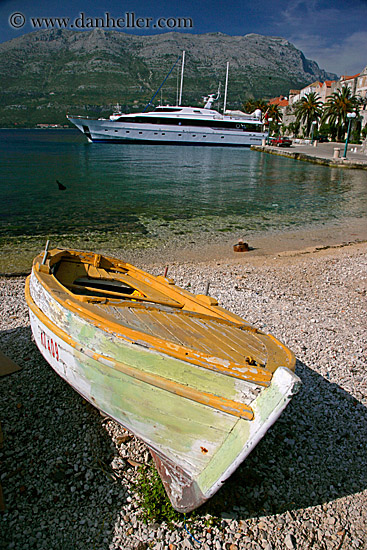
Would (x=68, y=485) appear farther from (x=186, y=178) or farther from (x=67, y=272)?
(x=186, y=178)

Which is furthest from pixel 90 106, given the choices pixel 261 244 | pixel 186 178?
pixel 261 244

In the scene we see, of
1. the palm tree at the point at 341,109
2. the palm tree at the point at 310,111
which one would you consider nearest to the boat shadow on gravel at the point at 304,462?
the palm tree at the point at 341,109

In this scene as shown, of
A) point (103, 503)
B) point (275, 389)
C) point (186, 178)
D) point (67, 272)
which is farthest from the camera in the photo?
point (186, 178)

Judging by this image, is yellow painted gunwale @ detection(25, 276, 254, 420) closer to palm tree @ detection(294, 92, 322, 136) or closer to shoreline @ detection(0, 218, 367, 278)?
shoreline @ detection(0, 218, 367, 278)

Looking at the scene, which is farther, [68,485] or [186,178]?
[186,178]

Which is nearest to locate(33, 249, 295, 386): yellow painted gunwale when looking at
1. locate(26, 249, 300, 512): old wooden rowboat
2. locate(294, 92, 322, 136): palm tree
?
locate(26, 249, 300, 512): old wooden rowboat

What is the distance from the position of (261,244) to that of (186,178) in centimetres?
2019

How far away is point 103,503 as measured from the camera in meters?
3.47

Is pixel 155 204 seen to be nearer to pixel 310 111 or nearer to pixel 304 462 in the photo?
pixel 304 462

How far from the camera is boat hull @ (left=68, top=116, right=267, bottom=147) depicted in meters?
71.1

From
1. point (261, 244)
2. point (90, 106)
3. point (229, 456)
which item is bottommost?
point (261, 244)

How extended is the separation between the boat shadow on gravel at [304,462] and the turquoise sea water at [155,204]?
896cm

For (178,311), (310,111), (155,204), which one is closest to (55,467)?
(178,311)

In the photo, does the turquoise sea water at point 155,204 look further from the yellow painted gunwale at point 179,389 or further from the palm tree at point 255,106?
the palm tree at point 255,106
